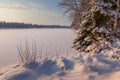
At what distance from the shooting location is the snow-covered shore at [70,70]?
5.53 metres

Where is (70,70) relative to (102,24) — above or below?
below

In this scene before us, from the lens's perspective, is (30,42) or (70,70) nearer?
(70,70)

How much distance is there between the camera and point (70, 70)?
6.10 m

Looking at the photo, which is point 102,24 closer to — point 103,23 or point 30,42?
point 103,23

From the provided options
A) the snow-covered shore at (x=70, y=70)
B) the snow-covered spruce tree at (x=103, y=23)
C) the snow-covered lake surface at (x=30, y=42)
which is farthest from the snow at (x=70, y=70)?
the snow-covered lake surface at (x=30, y=42)

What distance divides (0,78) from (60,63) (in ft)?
6.00

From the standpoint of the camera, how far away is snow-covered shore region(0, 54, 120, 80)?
553 centimetres

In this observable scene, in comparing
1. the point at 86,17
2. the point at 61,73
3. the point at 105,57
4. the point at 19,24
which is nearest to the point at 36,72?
the point at 61,73

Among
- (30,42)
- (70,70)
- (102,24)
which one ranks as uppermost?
(102,24)

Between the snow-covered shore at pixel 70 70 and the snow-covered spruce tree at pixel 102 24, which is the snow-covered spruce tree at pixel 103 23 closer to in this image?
the snow-covered spruce tree at pixel 102 24

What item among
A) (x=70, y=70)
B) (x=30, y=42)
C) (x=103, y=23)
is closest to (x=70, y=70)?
(x=70, y=70)

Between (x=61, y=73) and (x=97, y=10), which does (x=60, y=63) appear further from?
(x=97, y=10)

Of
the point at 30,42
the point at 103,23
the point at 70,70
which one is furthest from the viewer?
the point at 30,42

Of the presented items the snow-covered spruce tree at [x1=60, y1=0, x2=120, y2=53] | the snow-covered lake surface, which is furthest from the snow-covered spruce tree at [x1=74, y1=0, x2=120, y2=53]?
the snow-covered lake surface
